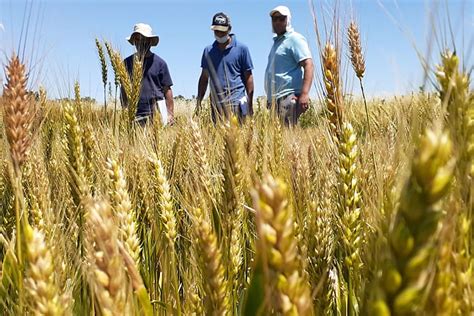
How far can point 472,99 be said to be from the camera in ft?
3.06

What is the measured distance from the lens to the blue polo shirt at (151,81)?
6.00 metres

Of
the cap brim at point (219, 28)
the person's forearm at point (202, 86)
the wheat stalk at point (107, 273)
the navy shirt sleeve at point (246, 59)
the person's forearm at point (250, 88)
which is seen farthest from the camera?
the person's forearm at point (202, 86)

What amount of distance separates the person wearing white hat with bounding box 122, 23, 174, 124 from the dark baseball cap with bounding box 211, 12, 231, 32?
826 mm

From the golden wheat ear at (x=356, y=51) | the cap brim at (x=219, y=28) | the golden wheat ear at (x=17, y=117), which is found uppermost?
the cap brim at (x=219, y=28)

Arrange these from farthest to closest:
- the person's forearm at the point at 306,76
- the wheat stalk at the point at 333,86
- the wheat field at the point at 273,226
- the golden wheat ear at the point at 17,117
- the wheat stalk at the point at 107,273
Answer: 1. the person's forearm at the point at 306,76
2. the wheat stalk at the point at 333,86
3. the golden wheat ear at the point at 17,117
4. the wheat stalk at the point at 107,273
5. the wheat field at the point at 273,226

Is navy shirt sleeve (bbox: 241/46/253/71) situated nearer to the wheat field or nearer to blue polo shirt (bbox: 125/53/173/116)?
blue polo shirt (bbox: 125/53/173/116)

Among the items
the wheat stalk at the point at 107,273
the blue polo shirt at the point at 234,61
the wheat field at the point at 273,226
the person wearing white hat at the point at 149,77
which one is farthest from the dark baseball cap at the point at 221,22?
the wheat stalk at the point at 107,273

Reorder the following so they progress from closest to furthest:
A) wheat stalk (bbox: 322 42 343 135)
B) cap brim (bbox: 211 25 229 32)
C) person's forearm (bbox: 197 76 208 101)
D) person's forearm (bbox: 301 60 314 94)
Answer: wheat stalk (bbox: 322 42 343 135) < person's forearm (bbox: 301 60 314 94) < cap brim (bbox: 211 25 229 32) < person's forearm (bbox: 197 76 208 101)

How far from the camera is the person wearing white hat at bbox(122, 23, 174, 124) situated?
237 inches

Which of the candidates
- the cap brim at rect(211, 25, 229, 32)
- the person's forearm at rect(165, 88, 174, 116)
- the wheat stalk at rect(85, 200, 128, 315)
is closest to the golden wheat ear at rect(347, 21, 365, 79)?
the wheat stalk at rect(85, 200, 128, 315)

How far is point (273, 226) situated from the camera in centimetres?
54

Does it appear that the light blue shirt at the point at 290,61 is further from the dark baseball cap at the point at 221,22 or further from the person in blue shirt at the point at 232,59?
the dark baseball cap at the point at 221,22

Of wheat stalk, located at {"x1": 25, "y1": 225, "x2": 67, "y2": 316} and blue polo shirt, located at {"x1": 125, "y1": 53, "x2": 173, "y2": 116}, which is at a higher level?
blue polo shirt, located at {"x1": 125, "y1": 53, "x2": 173, "y2": 116}

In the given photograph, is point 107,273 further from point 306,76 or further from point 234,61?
point 234,61
